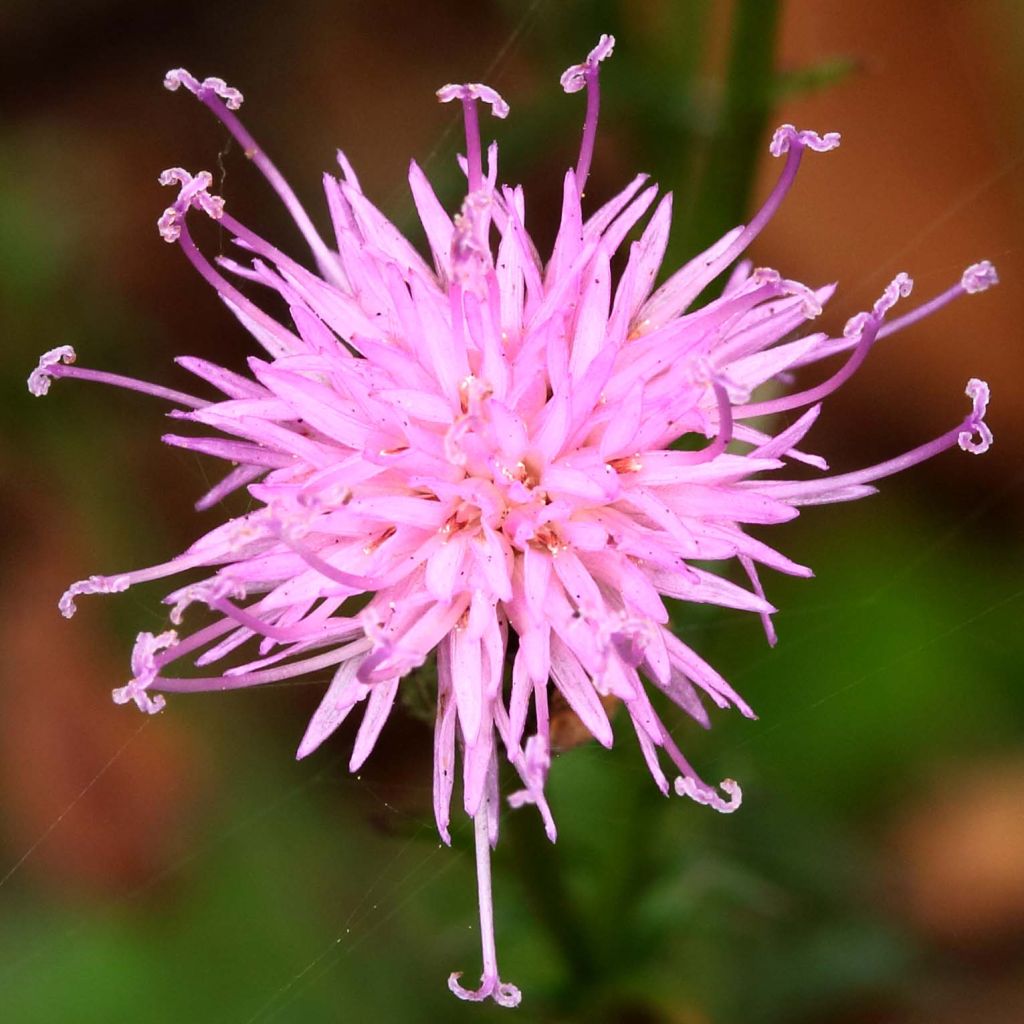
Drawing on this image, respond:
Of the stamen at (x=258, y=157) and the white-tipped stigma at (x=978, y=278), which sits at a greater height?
the stamen at (x=258, y=157)

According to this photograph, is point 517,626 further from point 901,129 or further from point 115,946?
point 901,129

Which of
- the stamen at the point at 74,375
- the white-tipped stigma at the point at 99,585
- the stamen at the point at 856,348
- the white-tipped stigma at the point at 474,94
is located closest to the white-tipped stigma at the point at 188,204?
the stamen at the point at 74,375

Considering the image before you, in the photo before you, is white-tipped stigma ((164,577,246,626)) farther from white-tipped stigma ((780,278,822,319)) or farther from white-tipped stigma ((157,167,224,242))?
white-tipped stigma ((780,278,822,319))

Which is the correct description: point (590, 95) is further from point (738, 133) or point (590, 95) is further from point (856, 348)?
point (738, 133)

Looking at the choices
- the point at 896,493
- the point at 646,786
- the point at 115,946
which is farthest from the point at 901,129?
the point at 115,946

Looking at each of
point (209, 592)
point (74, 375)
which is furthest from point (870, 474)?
point (74, 375)

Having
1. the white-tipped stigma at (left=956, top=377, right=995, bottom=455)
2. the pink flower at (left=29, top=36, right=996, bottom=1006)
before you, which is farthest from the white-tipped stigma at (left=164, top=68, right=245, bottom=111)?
the white-tipped stigma at (left=956, top=377, right=995, bottom=455)

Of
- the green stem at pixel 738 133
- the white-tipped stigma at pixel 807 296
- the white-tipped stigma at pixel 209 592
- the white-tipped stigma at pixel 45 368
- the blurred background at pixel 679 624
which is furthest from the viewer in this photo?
the blurred background at pixel 679 624

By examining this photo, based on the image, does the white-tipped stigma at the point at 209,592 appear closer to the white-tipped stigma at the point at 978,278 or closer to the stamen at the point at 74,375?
the stamen at the point at 74,375
